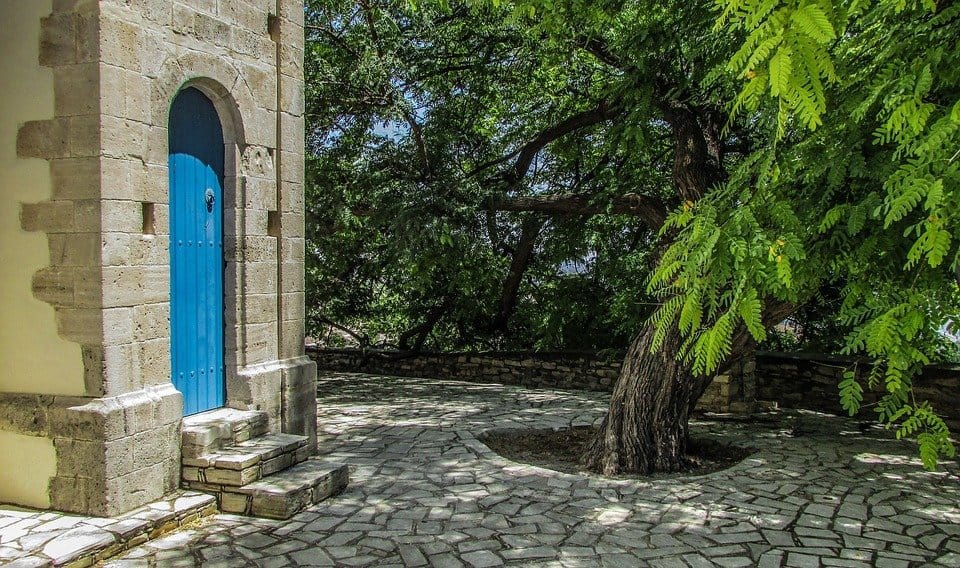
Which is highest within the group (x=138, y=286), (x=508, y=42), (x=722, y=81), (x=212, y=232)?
(x=508, y=42)

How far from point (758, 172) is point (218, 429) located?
4.39 m

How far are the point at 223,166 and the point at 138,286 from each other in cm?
145

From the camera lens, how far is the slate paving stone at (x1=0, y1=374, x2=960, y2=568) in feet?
15.9

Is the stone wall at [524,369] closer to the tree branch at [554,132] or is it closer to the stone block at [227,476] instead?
the tree branch at [554,132]

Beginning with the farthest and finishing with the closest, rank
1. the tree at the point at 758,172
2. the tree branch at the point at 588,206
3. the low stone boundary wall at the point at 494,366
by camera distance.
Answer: the low stone boundary wall at the point at 494,366
the tree branch at the point at 588,206
the tree at the point at 758,172

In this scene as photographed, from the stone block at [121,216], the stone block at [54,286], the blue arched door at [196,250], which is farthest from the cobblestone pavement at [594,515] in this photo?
the stone block at [121,216]

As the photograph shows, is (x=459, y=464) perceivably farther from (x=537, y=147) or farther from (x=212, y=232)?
(x=537, y=147)

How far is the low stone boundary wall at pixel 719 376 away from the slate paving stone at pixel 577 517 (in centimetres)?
139

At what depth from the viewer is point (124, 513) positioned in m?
5.16

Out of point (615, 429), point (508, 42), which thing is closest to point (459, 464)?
point (615, 429)

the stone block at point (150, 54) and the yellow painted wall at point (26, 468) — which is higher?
the stone block at point (150, 54)

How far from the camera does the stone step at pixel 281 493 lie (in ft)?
18.1

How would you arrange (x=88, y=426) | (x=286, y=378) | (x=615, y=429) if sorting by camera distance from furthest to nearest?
(x=615, y=429)
(x=286, y=378)
(x=88, y=426)

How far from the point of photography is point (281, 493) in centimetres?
554
